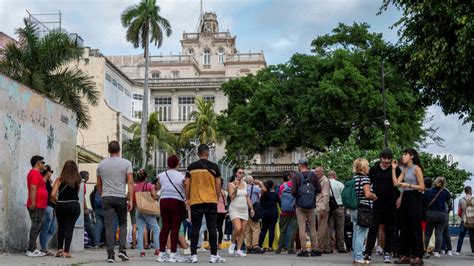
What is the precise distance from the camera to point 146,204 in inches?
556

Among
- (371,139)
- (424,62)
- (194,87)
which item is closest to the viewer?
(424,62)

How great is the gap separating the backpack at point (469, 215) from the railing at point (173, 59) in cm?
7252

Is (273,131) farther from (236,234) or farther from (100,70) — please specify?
(236,234)

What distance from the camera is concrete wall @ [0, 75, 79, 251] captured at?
1290cm

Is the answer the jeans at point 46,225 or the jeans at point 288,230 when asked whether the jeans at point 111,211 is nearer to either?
the jeans at point 46,225

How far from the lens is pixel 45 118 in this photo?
14758 millimetres

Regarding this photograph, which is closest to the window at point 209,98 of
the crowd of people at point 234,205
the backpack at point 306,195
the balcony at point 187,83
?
the balcony at point 187,83

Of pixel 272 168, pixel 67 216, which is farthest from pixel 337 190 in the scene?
pixel 272 168

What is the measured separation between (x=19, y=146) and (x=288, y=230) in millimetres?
5764

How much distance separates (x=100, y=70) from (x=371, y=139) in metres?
18.6

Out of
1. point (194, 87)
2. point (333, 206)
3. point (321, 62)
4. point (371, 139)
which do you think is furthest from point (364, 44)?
point (333, 206)

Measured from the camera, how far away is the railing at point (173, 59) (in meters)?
88.6

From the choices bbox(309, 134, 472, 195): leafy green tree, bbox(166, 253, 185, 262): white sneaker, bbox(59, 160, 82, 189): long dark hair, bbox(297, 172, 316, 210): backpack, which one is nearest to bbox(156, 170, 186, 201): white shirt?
bbox(166, 253, 185, 262): white sneaker

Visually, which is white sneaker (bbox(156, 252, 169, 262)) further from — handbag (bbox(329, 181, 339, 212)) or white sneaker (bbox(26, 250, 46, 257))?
handbag (bbox(329, 181, 339, 212))
